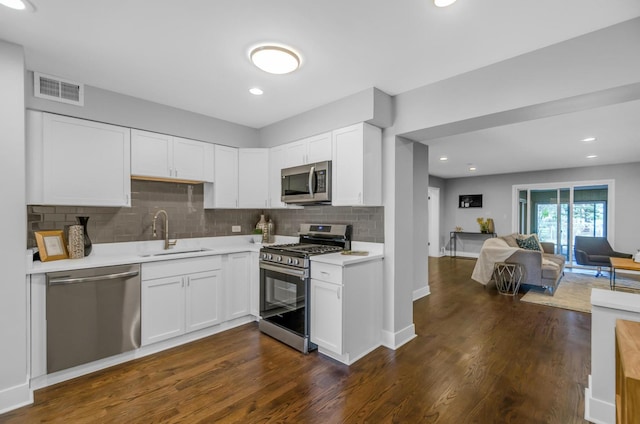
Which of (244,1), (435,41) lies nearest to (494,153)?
(435,41)

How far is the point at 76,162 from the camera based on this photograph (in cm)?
272

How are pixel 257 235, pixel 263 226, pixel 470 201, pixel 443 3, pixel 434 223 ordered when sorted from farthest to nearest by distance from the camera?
pixel 434 223, pixel 470 201, pixel 257 235, pixel 263 226, pixel 443 3

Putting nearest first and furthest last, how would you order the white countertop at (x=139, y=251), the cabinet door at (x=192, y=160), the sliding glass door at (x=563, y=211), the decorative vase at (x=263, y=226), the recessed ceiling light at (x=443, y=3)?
the recessed ceiling light at (x=443, y=3)
the white countertop at (x=139, y=251)
the cabinet door at (x=192, y=160)
the decorative vase at (x=263, y=226)
the sliding glass door at (x=563, y=211)

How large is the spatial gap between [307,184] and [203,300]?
1701mm

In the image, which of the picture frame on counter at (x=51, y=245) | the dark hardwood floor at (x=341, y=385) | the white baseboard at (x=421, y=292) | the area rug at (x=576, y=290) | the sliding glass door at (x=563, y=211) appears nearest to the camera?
the dark hardwood floor at (x=341, y=385)

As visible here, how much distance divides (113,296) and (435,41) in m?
3.30

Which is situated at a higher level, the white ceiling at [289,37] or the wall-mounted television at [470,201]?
the white ceiling at [289,37]

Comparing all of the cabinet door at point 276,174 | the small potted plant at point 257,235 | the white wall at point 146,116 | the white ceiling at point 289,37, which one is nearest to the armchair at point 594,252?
the white ceiling at point 289,37

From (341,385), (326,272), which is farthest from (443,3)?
(341,385)

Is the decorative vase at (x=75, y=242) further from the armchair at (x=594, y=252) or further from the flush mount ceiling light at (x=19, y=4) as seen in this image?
the armchair at (x=594, y=252)

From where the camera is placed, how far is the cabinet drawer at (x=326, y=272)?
2693 mm

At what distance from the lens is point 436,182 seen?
903 centimetres

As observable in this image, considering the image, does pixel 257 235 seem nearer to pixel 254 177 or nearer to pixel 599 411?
pixel 254 177

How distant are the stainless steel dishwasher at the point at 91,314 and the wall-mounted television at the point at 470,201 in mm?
8742
